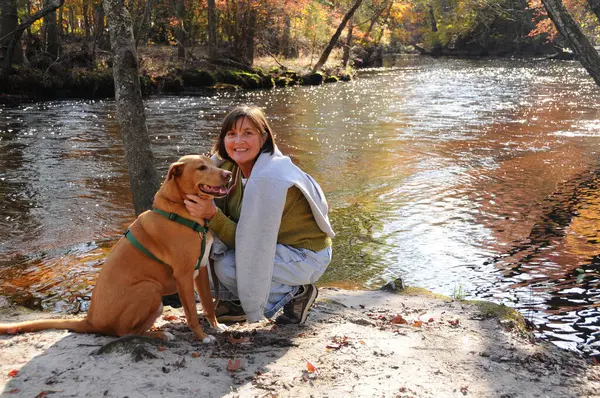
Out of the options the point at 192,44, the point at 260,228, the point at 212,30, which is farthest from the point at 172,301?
the point at 192,44

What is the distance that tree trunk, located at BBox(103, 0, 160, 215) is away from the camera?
5.00m

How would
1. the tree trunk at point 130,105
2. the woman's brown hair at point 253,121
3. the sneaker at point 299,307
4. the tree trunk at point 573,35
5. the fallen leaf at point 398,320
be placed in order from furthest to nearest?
the tree trunk at point 573,35 → the tree trunk at point 130,105 → the fallen leaf at point 398,320 → the sneaker at point 299,307 → the woman's brown hair at point 253,121

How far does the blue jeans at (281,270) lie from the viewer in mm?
3811

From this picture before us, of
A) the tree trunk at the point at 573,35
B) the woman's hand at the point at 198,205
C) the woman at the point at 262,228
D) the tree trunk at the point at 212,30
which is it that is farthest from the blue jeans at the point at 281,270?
the tree trunk at the point at 212,30

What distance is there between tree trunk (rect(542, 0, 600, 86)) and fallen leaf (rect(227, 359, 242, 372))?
16.5ft

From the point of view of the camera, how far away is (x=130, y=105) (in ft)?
16.9

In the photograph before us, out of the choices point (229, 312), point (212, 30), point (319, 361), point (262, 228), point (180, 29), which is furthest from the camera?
point (180, 29)

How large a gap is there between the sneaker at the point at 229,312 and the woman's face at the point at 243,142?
102 centimetres

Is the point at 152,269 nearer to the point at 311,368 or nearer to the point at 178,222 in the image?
the point at 178,222

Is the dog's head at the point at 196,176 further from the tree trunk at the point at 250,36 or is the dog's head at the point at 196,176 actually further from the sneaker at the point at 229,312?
the tree trunk at the point at 250,36

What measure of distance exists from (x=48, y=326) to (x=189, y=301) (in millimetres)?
920

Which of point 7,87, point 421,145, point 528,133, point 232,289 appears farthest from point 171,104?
point 232,289

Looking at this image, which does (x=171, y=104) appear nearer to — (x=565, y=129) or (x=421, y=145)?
(x=421, y=145)

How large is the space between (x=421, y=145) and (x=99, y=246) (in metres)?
8.26
